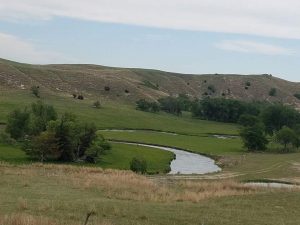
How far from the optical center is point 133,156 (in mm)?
83438

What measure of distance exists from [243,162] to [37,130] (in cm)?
3351

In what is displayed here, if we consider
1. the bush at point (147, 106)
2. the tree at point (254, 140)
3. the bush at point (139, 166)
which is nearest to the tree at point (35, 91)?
the bush at point (147, 106)

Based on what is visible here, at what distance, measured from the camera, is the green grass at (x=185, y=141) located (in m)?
103

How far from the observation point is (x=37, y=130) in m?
82.6

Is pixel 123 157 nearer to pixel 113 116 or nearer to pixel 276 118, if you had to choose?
pixel 113 116

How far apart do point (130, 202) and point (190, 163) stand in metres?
55.8

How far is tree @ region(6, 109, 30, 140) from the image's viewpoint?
86.8 m

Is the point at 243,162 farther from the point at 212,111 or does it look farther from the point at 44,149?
the point at 212,111

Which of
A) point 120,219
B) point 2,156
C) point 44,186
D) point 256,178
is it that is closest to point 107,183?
point 44,186

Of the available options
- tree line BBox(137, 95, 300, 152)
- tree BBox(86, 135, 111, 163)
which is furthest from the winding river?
tree line BBox(137, 95, 300, 152)

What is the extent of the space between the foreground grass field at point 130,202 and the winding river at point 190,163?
102 feet

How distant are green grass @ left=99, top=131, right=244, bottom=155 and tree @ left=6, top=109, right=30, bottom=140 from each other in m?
23.4

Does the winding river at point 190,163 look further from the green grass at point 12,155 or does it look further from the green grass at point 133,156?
the green grass at point 12,155

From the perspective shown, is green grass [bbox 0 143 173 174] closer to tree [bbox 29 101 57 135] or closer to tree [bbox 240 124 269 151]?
tree [bbox 29 101 57 135]
